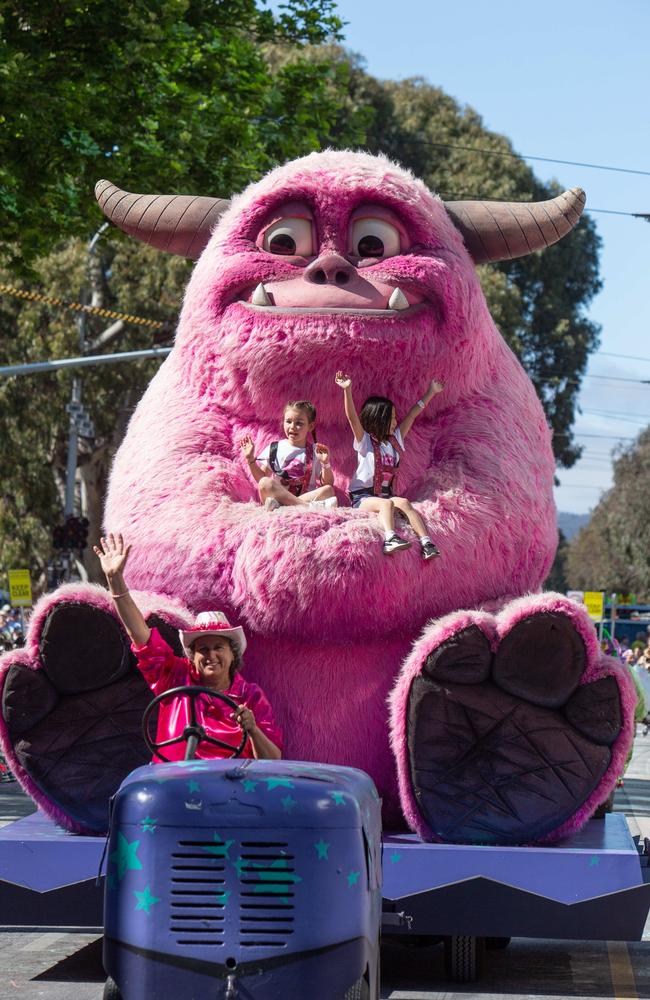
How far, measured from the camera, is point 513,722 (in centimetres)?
635

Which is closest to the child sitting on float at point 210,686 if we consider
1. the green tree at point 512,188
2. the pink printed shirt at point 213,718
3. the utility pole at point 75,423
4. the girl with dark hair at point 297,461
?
the pink printed shirt at point 213,718

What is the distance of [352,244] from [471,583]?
65.3 inches

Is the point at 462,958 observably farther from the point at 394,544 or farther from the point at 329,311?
the point at 329,311

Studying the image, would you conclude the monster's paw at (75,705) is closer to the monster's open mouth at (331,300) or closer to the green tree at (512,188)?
the monster's open mouth at (331,300)

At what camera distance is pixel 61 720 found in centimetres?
649

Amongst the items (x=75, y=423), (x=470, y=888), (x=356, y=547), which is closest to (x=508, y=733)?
(x=470, y=888)

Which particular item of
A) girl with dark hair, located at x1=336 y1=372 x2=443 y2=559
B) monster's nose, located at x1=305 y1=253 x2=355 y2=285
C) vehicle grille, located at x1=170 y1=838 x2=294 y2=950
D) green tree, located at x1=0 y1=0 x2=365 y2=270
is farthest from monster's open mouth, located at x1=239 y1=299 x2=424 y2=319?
green tree, located at x1=0 y1=0 x2=365 y2=270

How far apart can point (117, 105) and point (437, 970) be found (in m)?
10.4

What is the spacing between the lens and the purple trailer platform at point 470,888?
5957 millimetres

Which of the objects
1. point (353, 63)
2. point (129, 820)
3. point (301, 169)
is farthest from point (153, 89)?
point (353, 63)

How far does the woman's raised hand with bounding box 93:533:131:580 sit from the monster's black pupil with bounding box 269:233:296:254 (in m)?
1.87

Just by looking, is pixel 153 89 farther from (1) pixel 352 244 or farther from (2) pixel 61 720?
(2) pixel 61 720

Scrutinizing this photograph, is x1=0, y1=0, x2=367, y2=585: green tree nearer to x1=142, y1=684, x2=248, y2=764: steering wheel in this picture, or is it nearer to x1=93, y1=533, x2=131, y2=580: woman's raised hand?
Answer: x1=93, y1=533, x2=131, y2=580: woman's raised hand

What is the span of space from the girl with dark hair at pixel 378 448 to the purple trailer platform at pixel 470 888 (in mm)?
1463
